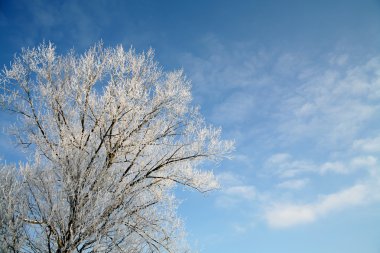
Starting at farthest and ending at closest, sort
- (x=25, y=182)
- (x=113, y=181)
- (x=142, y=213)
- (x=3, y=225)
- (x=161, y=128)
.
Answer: (x=161, y=128) < (x=142, y=213) < (x=113, y=181) < (x=25, y=182) < (x=3, y=225)

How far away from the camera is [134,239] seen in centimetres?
904

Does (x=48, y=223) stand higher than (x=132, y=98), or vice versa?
(x=132, y=98)

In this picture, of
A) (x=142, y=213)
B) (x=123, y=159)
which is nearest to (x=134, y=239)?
(x=142, y=213)

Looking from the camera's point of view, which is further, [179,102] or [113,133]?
[179,102]

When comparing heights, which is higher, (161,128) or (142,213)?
(161,128)

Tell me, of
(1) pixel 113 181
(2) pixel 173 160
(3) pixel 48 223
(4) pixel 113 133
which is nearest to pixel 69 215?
(3) pixel 48 223

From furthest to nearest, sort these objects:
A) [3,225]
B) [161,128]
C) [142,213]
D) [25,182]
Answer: [161,128]
[142,213]
[25,182]
[3,225]

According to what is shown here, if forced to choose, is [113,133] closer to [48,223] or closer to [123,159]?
[123,159]

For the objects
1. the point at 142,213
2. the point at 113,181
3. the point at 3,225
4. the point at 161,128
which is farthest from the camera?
the point at 161,128

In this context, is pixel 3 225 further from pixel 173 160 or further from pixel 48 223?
pixel 173 160

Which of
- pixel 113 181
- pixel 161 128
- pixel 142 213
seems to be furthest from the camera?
pixel 161 128

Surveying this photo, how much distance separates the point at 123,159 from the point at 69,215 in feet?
7.87

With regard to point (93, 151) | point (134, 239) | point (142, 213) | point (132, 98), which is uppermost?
point (132, 98)

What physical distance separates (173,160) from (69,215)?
3.80 meters
